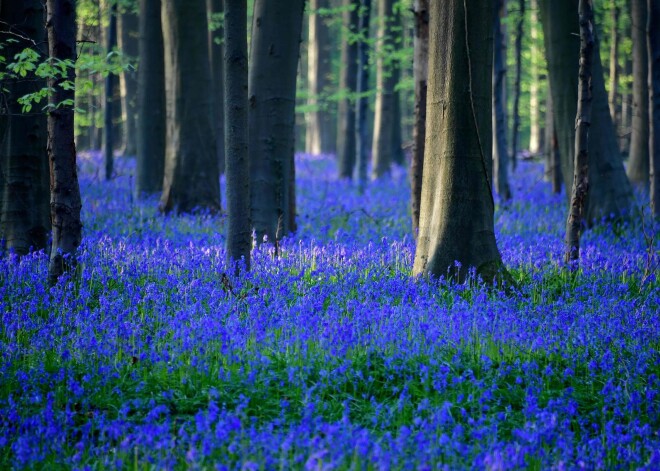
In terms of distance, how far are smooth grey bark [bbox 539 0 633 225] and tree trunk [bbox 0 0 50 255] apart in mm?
8439

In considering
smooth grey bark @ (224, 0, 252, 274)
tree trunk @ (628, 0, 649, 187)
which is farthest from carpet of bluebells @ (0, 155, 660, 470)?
tree trunk @ (628, 0, 649, 187)

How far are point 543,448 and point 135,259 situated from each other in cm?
546

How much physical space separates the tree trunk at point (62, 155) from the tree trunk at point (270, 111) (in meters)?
2.98

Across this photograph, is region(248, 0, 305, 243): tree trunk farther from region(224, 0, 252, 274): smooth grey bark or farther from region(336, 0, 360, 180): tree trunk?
region(336, 0, 360, 180): tree trunk

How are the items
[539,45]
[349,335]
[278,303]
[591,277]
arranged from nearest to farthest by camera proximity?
[349,335] → [278,303] → [591,277] → [539,45]

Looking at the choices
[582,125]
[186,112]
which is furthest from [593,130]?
[186,112]

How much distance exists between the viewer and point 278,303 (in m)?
6.05

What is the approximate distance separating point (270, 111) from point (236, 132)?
97.4 inches

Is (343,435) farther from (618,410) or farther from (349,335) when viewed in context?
(618,410)

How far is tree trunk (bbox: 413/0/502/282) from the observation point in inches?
277

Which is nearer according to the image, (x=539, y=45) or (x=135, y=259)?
(x=135, y=259)

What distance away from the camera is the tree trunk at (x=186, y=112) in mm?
12594

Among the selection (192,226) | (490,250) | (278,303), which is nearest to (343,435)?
(278,303)

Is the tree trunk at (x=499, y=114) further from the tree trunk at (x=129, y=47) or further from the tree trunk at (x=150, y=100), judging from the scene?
the tree trunk at (x=129, y=47)
